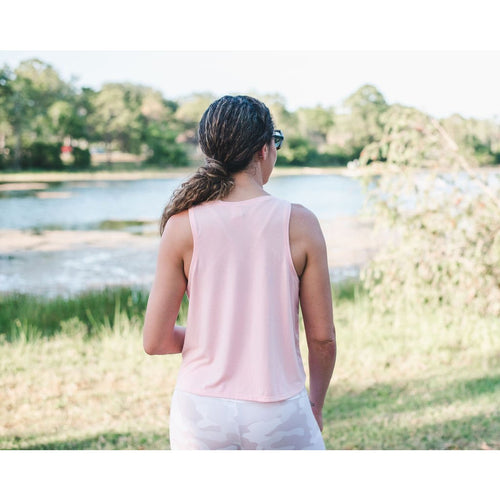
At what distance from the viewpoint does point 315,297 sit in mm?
1313

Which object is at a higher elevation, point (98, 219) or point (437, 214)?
point (437, 214)

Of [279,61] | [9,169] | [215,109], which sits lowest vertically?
→ [9,169]

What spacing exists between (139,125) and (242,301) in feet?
17.0

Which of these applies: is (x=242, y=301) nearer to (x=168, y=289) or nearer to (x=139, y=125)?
(x=168, y=289)

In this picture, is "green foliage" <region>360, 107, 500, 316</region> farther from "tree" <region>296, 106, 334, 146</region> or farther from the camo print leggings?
the camo print leggings

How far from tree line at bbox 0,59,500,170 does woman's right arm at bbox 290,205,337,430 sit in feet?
14.1

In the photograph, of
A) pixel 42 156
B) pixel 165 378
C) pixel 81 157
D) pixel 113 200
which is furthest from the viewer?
pixel 113 200

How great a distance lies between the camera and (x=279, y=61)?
5902 millimetres

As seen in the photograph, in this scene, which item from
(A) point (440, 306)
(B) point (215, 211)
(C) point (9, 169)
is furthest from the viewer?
(C) point (9, 169)

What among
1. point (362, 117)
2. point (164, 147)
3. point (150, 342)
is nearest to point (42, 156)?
point (164, 147)

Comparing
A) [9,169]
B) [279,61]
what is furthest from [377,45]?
[9,169]

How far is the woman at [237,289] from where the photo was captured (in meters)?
1.23
